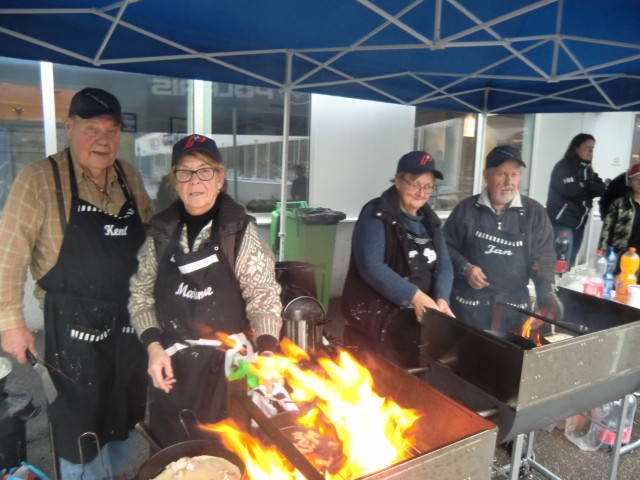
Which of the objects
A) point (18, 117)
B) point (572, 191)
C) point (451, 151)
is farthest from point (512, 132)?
point (18, 117)

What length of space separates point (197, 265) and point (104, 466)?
43.3 inches

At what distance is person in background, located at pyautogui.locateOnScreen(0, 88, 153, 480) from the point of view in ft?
6.39

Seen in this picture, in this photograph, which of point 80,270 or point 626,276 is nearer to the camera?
point 80,270

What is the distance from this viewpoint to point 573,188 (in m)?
5.31

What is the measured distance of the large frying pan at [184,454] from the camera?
1.21 m

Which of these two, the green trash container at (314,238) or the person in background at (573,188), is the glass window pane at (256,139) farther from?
the person in background at (573,188)

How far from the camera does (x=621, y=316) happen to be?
7.21 ft

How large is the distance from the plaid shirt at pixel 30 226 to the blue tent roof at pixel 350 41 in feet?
2.68

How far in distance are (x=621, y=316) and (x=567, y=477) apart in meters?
1.22

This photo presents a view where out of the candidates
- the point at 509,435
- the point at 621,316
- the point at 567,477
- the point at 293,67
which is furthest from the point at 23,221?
the point at 567,477

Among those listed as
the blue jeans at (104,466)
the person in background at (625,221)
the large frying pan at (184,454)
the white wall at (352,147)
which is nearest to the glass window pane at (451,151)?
the white wall at (352,147)

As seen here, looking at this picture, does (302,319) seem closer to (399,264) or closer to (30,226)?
(399,264)

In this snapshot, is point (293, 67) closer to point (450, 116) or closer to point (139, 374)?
point (139, 374)

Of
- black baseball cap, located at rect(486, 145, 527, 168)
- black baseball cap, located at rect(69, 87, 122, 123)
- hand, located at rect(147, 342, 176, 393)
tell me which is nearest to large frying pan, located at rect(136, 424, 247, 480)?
hand, located at rect(147, 342, 176, 393)
